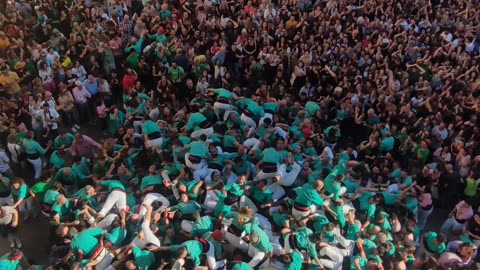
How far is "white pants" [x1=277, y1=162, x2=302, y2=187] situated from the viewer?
9195 mm

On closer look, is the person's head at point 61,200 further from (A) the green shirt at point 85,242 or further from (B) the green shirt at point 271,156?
(B) the green shirt at point 271,156

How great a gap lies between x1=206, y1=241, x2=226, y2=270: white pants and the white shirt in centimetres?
488

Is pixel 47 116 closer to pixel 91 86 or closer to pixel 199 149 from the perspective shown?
pixel 91 86

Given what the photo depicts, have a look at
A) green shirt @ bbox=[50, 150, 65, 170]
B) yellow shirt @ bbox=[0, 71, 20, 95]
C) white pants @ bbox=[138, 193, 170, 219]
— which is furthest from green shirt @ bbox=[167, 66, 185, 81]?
white pants @ bbox=[138, 193, 170, 219]

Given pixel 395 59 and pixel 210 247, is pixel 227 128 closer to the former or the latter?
pixel 210 247

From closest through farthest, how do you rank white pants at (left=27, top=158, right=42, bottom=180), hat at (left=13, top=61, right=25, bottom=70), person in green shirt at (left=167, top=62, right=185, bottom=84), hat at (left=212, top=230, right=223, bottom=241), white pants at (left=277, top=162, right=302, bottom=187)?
hat at (left=212, top=230, right=223, bottom=241), white pants at (left=277, top=162, right=302, bottom=187), white pants at (left=27, top=158, right=42, bottom=180), hat at (left=13, top=61, right=25, bottom=70), person in green shirt at (left=167, top=62, right=185, bottom=84)

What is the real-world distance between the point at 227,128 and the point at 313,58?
3.72 meters

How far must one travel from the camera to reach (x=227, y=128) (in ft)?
34.4

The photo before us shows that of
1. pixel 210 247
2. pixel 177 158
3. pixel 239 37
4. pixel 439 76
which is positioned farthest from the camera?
pixel 239 37

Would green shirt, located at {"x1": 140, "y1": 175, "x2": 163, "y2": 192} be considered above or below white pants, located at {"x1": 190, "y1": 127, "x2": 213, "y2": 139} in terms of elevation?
below

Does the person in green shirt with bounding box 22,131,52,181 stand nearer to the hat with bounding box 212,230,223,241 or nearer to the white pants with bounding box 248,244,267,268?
the hat with bounding box 212,230,223,241

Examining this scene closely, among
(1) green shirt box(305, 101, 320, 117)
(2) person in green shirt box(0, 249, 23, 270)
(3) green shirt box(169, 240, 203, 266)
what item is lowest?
(2) person in green shirt box(0, 249, 23, 270)

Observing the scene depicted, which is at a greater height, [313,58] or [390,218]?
[313,58]

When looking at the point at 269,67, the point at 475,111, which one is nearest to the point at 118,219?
the point at 269,67
